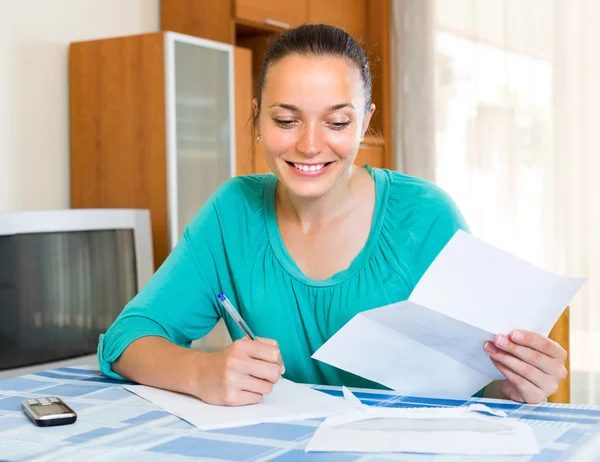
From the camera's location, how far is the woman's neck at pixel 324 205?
148 centimetres

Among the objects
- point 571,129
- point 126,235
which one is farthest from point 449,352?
point 571,129

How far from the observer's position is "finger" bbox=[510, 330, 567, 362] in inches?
40.0

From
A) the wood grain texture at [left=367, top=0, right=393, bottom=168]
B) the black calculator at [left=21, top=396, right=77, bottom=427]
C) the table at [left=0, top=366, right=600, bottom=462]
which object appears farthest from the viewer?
the wood grain texture at [left=367, top=0, right=393, bottom=168]

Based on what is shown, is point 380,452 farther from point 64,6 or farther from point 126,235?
point 64,6

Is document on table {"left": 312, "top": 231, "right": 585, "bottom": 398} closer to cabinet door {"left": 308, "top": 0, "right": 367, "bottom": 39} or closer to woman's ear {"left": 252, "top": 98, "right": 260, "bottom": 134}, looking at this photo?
woman's ear {"left": 252, "top": 98, "right": 260, "bottom": 134}

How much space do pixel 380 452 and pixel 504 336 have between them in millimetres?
284

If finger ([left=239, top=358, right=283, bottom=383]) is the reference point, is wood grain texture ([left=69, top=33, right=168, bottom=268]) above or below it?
above

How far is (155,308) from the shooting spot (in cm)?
137

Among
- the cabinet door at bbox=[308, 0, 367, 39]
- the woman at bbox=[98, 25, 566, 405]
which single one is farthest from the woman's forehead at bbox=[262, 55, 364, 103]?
the cabinet door at bbox=[308, 0, 367, 39]

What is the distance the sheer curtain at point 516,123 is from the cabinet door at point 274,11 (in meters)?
0.68

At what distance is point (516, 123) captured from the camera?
11.9ft

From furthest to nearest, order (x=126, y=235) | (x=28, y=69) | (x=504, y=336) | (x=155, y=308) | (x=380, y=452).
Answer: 1. (x=28, y=69)
2. (x=126, y=235)
3. (x=155, y=308)
4. (x=504, y=336)
5. (x=380, y=452)

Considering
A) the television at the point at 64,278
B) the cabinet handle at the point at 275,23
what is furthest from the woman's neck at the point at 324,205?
the cabinet handle at the point at 275,23

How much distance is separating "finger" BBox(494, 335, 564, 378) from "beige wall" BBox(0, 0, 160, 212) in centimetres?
196
